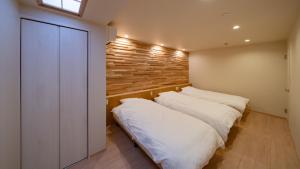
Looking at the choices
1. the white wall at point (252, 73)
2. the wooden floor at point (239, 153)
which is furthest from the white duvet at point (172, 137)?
the white wall at point (252, 73)

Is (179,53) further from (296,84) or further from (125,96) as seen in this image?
(296,84)

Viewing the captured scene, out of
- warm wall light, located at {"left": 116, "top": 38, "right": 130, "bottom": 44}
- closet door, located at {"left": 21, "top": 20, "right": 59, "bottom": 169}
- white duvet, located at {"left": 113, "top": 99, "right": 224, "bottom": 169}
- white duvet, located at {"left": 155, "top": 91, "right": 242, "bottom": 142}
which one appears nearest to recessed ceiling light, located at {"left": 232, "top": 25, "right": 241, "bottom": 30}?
white duvet, located at {"left": 155, "top": 91, "right": 242, "bottom": 142}

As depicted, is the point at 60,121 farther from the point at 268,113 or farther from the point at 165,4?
the point at 268,113

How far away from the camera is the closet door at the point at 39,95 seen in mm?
1414

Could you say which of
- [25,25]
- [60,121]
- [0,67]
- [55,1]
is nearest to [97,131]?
[60,121]

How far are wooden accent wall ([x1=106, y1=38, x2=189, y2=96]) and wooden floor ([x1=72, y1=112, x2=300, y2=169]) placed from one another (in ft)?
4.00

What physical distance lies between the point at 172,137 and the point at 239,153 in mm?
1398

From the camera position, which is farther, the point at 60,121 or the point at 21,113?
the point at 60,121

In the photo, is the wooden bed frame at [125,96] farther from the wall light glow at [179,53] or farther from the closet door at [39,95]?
the wall light glow at [179,53]

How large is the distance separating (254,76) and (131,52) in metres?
4.06

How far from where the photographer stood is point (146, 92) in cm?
368

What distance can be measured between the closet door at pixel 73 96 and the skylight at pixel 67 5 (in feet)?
0.83

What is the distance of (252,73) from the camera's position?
4.04 m

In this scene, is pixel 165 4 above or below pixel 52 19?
above
